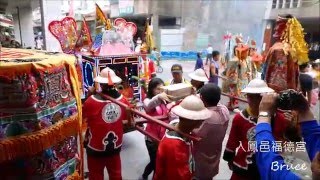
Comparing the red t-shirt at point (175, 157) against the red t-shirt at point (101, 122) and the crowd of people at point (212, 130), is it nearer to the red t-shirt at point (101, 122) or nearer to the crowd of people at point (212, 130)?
the crowd of people at point (212, 130)

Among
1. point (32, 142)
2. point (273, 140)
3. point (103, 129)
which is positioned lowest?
point (103, 129)

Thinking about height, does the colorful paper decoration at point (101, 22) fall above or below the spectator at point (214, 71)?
above

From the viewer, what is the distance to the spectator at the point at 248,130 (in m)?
2.34

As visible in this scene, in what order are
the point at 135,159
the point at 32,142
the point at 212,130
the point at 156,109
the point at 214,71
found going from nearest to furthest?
1. the point at 32,142
2. the point at 212,130
3. the point at 156,109
4. the point at 135,159
5. the point at 214,71

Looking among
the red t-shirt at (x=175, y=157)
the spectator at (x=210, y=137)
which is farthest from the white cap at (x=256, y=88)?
the red t-shirt at (x=175, y=157)

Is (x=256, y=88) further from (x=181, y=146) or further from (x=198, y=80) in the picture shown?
(x=198, y=80)

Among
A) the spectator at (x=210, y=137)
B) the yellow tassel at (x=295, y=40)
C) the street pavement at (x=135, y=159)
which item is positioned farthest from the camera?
the street pavement at (x=135, y=159)

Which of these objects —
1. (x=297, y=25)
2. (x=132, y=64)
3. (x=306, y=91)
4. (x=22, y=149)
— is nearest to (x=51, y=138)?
(x=22, y=149)

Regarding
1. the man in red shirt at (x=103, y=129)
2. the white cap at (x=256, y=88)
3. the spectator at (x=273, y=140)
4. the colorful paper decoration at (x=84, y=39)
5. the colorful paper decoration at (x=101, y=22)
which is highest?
the colorful paper decoration at (x=101, y=22)

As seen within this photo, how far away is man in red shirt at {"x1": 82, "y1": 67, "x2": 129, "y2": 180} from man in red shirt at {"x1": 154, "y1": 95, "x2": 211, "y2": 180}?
103cm

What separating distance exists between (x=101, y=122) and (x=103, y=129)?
9cm

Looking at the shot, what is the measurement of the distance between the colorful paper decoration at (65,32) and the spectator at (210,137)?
356 cm

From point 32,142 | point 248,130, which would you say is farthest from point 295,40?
point 32,142

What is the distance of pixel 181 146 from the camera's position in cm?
200
